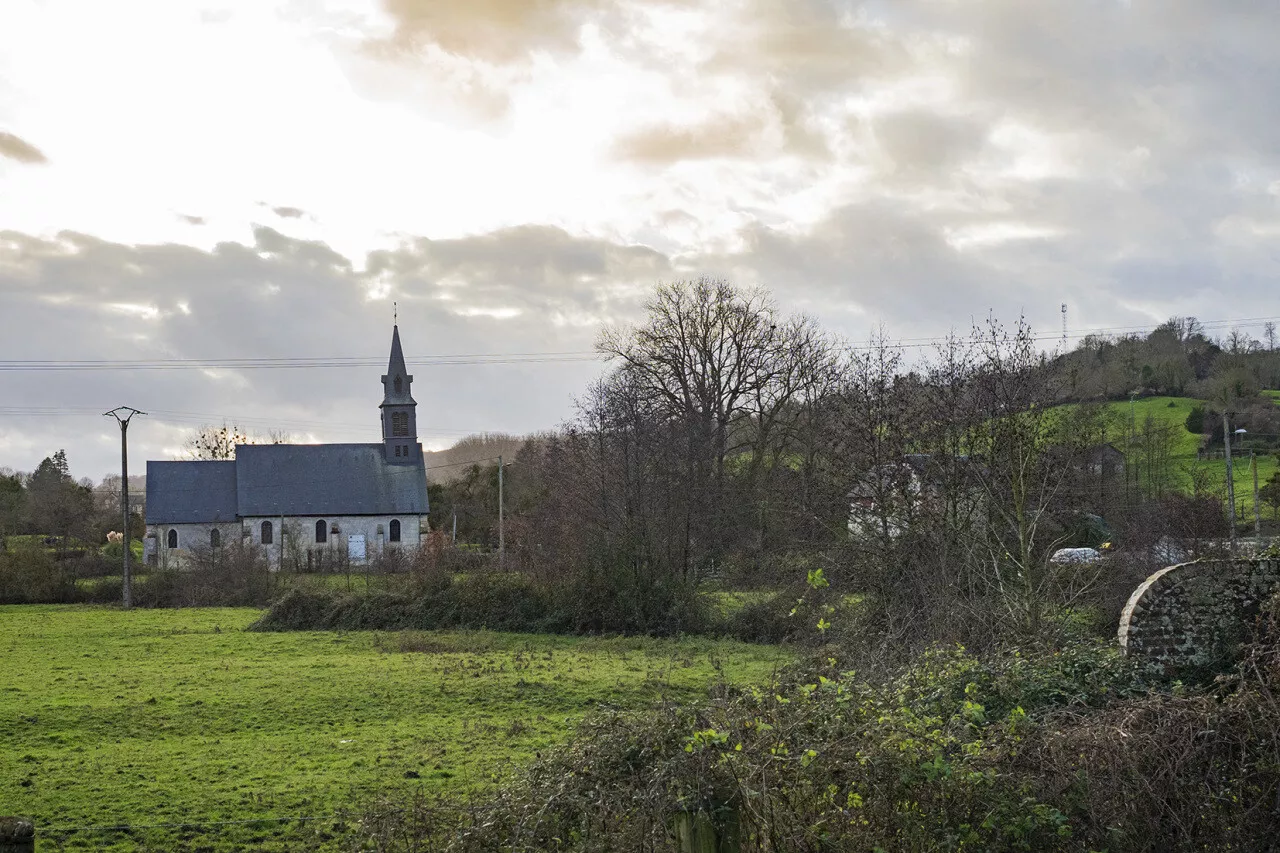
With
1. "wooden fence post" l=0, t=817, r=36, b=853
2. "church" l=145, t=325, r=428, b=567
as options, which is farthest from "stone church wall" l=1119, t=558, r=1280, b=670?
"church" l=145, t=325, r=428, b=567

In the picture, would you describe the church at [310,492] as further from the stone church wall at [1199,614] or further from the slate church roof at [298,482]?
the stone church wall at [1199,614]

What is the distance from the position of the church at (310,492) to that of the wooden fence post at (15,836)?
59.6m

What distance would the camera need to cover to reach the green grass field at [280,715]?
999cm

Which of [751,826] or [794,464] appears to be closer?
[751,826]

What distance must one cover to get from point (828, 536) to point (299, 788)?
1083 centimetres

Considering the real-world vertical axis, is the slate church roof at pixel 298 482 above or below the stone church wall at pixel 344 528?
above

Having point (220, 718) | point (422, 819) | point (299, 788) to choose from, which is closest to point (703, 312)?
point (220, 718)

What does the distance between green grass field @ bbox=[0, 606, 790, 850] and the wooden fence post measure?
13.6 feet

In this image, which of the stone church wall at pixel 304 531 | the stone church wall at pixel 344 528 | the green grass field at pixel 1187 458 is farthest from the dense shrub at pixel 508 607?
the stone church wall at pixel 344 528

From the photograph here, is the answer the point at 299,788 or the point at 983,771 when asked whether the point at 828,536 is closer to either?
the point at 299,788

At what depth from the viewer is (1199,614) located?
8938 mm

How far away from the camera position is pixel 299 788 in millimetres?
10625

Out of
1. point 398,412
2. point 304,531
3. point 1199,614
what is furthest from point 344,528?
point 1199,614

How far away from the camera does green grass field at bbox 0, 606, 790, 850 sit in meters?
9.99
